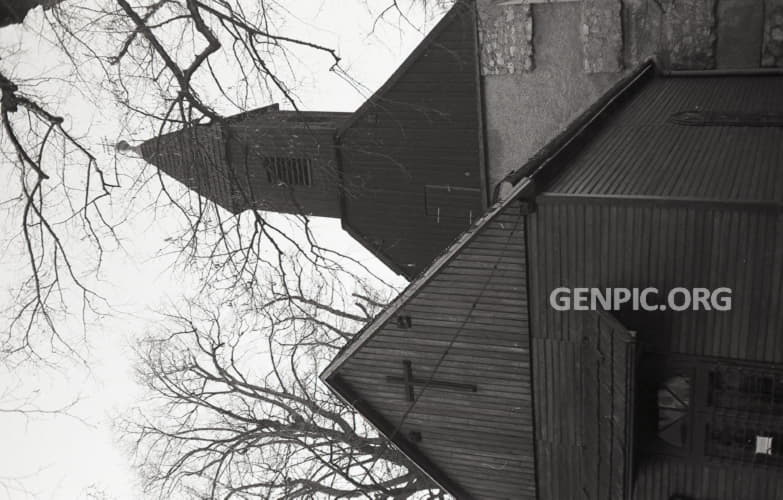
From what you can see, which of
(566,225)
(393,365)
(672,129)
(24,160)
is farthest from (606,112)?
(24,160)

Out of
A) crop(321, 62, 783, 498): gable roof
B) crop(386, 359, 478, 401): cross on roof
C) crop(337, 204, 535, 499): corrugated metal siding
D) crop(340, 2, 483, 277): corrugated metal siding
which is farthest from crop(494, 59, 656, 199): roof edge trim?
crop(340, 2, 483, 277): corrugated metal siding

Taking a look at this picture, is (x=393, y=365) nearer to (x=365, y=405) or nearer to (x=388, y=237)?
(x=365, y=405)

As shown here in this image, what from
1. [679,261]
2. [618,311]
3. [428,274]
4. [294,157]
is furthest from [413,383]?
[294,157]

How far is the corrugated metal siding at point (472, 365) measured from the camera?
413 inches

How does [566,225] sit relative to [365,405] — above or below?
above

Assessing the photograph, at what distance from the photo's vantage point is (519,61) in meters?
17.3

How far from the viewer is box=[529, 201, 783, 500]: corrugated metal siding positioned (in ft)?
28.7

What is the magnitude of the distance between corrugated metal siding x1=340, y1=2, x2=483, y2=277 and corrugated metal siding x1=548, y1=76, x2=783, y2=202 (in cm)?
455

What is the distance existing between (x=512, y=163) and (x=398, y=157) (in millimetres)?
2716

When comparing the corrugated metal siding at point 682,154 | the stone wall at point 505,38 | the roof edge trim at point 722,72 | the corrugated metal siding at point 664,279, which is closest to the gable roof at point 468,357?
the corrugated metal siding at point 664,279

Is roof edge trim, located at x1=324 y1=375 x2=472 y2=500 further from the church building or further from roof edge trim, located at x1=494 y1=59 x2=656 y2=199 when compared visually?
roof edge trim, located at x1=494 y1=59 x2=656 y2=199

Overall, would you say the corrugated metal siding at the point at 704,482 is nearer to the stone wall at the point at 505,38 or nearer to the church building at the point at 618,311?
the church building at the point at 618,311

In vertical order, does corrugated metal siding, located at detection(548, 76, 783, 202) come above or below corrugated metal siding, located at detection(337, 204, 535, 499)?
above

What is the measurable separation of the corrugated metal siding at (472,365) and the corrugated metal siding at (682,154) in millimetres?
1470
